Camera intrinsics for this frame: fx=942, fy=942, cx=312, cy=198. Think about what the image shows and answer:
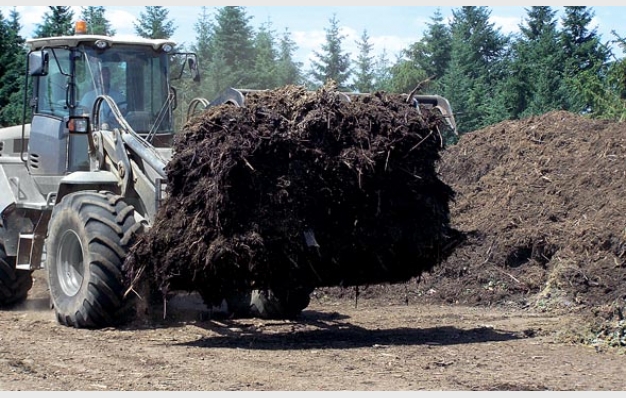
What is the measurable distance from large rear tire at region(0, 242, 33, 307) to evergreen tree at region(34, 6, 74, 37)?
22872 mm

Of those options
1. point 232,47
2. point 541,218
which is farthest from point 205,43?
point 541,218

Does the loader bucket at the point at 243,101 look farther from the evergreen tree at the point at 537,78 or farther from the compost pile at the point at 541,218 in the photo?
the evergreen tree at the point at 537,78

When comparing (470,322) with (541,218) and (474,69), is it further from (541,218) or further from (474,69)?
(474,69)

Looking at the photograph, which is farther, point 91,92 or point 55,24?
point 55,24

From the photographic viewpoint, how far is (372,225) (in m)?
9.83

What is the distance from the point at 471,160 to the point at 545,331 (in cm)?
883

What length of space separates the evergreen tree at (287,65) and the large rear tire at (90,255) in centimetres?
3533

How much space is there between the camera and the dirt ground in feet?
25.2

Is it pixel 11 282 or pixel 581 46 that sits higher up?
pixel 581 46

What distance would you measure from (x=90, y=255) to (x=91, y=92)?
268 cm

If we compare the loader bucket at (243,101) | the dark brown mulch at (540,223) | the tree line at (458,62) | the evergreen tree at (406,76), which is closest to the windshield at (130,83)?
the loader bucket at (243,101)

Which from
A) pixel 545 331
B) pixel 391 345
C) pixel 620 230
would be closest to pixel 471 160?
pixel 620 230

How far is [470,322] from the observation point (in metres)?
11.8

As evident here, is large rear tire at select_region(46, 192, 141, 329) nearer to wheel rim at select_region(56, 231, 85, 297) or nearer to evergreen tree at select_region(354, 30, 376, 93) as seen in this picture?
wheel rim at select_region(56, 231, 85, 297)
